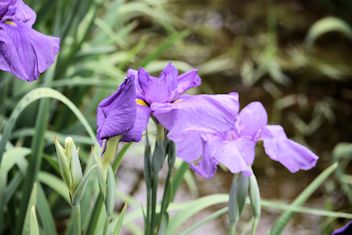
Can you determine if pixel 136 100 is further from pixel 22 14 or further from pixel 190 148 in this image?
pixel 22 14

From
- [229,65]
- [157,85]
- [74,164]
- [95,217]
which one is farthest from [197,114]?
[229,65]

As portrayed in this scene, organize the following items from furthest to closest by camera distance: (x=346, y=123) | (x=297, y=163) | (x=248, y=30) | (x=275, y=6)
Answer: (x=275, y=6), (x=248, y=30), (x=346, y=123), (x=297, y=163)

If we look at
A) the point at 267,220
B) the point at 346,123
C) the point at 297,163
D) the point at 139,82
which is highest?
the point at 139,82

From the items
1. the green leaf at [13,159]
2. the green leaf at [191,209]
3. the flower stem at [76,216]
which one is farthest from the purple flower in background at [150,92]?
the green leaf at [13,159]

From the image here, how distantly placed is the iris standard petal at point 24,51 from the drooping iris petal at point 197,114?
0.65ft

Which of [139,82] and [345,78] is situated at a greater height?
[139,82]

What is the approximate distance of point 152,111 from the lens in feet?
3.00

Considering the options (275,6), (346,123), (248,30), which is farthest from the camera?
(275,6)

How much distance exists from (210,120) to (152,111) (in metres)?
0.09

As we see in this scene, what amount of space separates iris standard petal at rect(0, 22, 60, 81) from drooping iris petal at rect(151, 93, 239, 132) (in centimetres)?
20

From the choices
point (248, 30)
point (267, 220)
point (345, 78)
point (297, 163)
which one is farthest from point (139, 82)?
point (248, 30)

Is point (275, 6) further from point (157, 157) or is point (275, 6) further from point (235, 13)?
point (157, 157)

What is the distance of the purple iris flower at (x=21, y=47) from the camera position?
925 mm

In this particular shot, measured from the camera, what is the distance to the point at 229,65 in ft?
9.65
